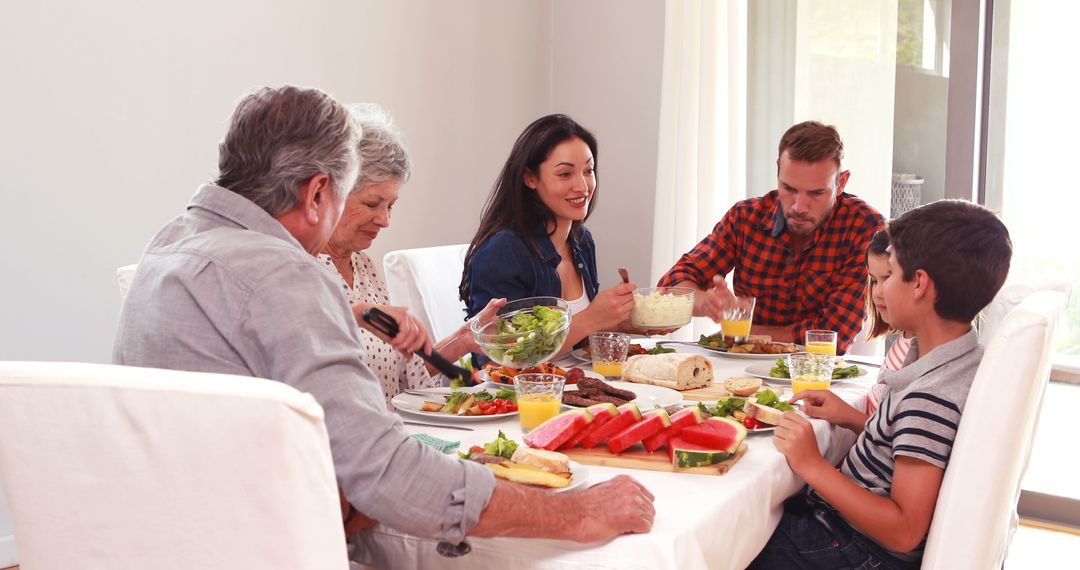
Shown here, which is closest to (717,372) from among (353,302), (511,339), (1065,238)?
(511,339)

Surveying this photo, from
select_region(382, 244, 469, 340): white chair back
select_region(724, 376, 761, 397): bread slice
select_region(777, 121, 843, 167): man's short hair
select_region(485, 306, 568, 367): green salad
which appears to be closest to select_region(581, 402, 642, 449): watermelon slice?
select_region(485, 306, 568, 367): green salad

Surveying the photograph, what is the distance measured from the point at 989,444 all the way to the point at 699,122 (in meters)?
2.97

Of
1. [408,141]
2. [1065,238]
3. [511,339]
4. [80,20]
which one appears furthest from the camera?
[408,141]

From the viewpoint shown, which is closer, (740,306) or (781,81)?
(740,306)

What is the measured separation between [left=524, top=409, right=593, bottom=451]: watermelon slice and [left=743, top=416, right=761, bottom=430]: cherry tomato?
326 mm

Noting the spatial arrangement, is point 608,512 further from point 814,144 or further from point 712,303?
point 814,144

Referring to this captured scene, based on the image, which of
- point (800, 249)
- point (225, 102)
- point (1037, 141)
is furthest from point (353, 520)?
point (1037, 141)

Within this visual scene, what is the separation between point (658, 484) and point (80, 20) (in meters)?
2.63

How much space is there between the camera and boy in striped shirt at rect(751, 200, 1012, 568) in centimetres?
163

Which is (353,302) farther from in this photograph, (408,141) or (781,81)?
(781,81)

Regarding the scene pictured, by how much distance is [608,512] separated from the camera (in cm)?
126

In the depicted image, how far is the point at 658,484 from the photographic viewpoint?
1474 millimetres

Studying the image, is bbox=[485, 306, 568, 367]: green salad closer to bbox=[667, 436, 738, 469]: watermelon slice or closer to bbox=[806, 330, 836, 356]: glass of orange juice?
bbox=[667, 436, 738, 469]: watermelon slice

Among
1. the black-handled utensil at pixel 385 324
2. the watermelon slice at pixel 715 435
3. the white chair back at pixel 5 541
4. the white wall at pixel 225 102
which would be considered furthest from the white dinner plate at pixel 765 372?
the white chair back at pixel 5 541
